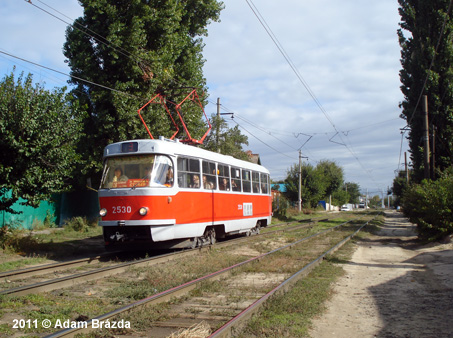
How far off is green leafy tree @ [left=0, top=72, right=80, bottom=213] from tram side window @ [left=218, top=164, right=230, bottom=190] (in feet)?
16.0

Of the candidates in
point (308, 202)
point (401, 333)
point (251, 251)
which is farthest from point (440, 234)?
point (308, 202)

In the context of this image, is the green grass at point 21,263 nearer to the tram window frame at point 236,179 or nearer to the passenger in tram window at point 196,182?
the passenger in tram window at point 196,182

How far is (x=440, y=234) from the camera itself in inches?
607

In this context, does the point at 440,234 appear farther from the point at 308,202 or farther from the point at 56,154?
the point at 308,202

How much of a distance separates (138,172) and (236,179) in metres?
5.77

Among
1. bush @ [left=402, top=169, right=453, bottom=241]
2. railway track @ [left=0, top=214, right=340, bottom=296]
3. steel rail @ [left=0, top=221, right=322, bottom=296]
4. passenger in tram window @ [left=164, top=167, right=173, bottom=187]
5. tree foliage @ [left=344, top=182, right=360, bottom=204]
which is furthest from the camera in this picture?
tree foliage @ [left=344, top=182, right=360, bottom=204]

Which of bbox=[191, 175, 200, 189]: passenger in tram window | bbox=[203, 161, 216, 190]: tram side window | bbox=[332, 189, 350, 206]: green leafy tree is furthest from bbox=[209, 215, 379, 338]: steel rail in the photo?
bbox=[332, 189, 350, 206]: green leafy tree

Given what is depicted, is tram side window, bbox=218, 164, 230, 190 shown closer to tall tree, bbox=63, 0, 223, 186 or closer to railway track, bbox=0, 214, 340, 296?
railway track, bbox=0, 214, 340, 296

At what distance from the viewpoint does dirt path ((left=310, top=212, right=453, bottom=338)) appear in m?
5.48

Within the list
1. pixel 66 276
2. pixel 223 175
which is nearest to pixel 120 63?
pixel 223 175

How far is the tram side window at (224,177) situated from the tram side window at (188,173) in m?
1.81

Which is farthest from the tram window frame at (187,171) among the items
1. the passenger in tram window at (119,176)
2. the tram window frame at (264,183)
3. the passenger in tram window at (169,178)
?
the tram window frame at (264,183)

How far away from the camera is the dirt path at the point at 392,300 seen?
5.48 metres

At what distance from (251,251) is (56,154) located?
6.66 metres
